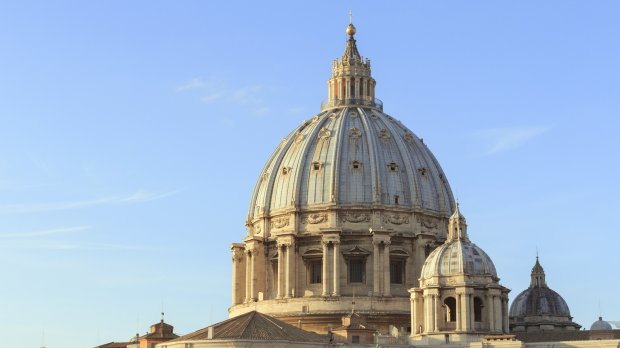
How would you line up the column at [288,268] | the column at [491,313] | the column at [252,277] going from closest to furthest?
the column at [491,313], the column at [288,268], the column at [252,277]

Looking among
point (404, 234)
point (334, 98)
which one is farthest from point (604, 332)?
point (334, 98)

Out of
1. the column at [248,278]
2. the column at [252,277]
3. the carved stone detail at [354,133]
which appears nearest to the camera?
the column at [252,277]

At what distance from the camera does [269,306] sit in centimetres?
12638

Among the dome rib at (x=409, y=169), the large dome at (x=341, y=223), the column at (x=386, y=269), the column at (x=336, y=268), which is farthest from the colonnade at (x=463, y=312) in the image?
the dome rib at (x=409, y=169)

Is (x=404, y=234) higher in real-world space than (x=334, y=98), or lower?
lower

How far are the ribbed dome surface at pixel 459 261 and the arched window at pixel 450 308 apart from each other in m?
2.17

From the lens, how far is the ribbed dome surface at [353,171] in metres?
129

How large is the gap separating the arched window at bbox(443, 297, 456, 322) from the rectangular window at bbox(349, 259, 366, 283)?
18.8 m

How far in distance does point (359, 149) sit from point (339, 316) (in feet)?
56.6

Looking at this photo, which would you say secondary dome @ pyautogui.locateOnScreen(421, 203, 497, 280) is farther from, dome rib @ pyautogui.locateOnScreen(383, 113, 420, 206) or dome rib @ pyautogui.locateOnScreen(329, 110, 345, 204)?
dome rib @ pyautogui.locateOnScreen(329, 110, 345, 204)

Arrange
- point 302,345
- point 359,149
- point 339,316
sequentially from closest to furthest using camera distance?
point 302,345 → point 339,316 → point 359,149

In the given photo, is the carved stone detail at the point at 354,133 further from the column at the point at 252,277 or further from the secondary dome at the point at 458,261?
the secondary dome at the point at 458,261

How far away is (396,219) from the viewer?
127625mm

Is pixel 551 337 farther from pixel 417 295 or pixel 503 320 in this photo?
pixel 417 295
